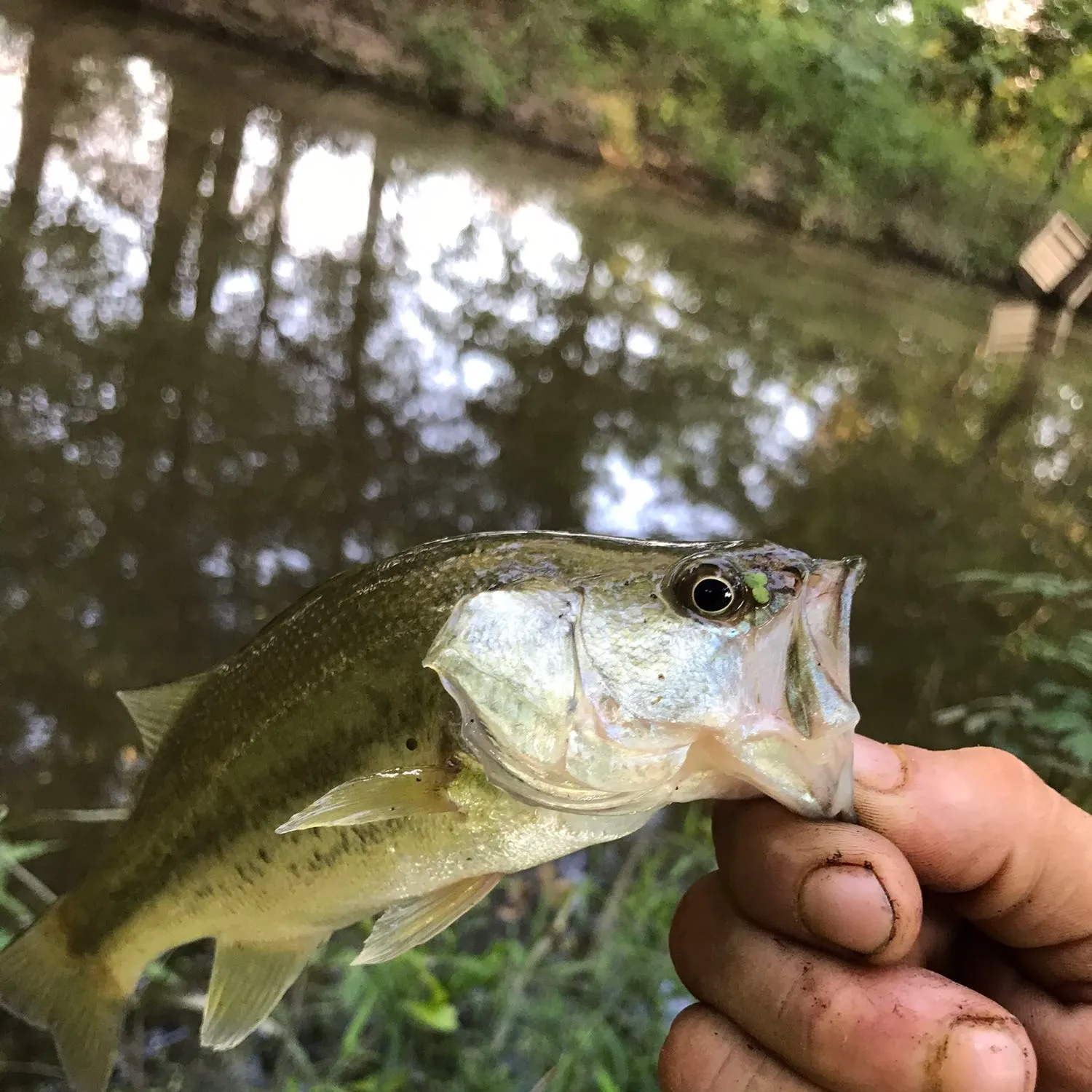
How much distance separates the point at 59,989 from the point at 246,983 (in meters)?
0.37

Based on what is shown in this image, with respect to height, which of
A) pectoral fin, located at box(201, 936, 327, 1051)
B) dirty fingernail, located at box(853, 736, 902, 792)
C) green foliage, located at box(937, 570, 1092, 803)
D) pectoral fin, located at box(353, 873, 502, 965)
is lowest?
green foliage, located at box(937, 570, 1092, 803)

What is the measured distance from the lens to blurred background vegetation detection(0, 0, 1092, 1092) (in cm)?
234

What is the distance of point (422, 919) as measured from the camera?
3.60 ft

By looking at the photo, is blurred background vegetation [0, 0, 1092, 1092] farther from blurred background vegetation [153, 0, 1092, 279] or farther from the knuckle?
the knuckle

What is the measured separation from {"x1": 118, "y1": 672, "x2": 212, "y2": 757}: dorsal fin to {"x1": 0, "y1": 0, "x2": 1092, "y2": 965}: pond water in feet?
5.06

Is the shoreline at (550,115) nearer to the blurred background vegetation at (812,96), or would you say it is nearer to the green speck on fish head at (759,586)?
the blurred background vegetation at (812,96)

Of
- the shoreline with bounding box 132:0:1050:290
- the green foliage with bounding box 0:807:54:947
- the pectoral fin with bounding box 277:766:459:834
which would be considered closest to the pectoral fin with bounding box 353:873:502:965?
the pectoral fin with bounding box 277:766:459:834

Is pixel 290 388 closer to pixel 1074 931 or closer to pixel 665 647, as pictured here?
pixel 665 647

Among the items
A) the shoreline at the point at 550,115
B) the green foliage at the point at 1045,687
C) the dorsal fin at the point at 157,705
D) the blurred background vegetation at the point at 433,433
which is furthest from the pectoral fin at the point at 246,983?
the shoreline at the point at 550,115

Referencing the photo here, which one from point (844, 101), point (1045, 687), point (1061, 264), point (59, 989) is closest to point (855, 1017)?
point (59, 989)

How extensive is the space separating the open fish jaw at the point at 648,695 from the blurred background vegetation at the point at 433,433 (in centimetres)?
154

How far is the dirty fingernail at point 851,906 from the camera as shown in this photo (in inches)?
37.9

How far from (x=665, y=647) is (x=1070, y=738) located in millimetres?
2491

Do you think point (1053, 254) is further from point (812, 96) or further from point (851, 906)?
point (851, 906)
